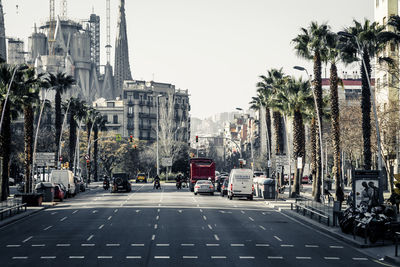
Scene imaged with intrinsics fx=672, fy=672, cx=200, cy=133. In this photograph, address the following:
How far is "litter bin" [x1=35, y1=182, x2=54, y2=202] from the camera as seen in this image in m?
48.2

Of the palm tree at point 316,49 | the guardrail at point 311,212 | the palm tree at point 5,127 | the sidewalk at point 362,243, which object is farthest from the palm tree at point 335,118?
the palm tree at point 5,127

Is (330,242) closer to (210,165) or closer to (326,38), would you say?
(326,38)

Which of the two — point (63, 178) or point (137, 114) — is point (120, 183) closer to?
point (63, 178)

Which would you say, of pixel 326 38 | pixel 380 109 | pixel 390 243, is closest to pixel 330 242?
pixel 390 243

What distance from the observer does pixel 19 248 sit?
22484 mm

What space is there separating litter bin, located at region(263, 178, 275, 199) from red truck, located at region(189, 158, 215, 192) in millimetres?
12571

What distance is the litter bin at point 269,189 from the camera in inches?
2112

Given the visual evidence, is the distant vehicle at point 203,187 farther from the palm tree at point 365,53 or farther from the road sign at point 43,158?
the palm tree at point 365,53

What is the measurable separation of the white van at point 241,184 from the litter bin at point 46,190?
1344 centimetres

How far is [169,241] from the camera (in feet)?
79.4

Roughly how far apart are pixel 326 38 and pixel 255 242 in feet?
95.1

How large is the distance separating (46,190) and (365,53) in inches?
957

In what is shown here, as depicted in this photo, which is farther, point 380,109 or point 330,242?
point 380,109

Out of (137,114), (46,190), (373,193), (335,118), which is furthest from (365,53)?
(137,114)
